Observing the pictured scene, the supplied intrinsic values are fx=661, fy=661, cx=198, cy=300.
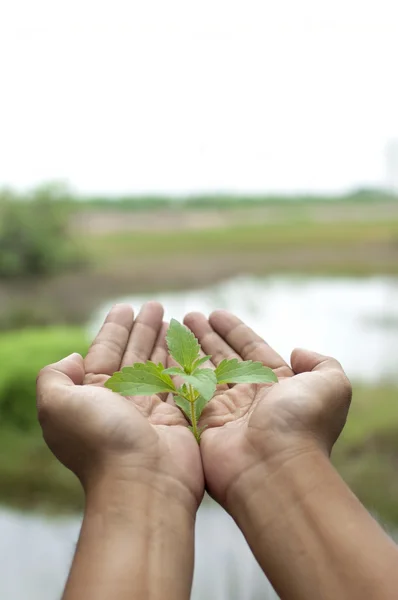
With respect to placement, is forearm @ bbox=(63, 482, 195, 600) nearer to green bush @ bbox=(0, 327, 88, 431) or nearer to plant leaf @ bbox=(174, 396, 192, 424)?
plant leaf @ bbox=(174, 396, 192, 424)

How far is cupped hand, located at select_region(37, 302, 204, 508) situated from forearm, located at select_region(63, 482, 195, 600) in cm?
1

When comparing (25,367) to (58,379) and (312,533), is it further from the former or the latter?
(312,533)

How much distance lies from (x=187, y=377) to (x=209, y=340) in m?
0.16

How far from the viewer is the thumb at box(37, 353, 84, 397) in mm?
644

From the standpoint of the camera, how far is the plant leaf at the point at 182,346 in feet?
2.31

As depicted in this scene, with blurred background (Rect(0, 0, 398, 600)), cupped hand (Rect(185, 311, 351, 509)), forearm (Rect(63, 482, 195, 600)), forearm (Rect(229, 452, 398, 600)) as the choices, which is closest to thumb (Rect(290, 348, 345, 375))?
cupped hand (Rect(185, 311, 351, 509))

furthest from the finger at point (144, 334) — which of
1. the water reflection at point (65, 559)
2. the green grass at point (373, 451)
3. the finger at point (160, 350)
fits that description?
the green grass at point (373, 451)

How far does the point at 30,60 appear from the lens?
1.34m

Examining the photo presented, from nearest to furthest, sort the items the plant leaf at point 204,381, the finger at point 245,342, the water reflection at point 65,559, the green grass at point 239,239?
the plant leaf at point 204,381
the finger at point 245,342
the water reflection at point 65,559
the green grass at point 239,239

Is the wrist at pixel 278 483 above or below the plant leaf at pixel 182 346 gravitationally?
below

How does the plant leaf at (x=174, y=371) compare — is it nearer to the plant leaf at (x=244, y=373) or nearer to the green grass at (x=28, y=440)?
the plant leaf at (x=244, y=373)

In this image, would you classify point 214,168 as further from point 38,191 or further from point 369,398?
point 369,398

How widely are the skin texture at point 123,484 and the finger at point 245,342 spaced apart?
0.13m

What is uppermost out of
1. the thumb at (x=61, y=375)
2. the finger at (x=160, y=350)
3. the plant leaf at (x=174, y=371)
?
the thumb at (x=61, y=375)
